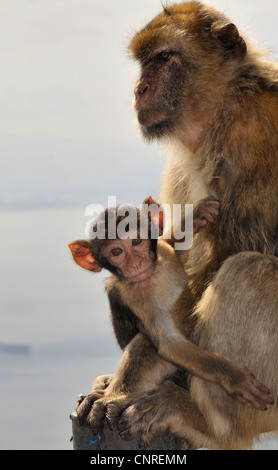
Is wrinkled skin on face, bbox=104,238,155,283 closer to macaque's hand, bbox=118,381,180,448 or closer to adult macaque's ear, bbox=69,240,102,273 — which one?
adult macaque's ear, bbox=69,240,102,273

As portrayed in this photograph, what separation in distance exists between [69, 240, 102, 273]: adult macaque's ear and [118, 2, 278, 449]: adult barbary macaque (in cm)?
50

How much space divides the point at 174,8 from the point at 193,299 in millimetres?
1623

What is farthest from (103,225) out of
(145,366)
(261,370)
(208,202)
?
(261,370)

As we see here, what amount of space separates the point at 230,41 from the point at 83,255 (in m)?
1.35

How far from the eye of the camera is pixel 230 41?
3.58 metres

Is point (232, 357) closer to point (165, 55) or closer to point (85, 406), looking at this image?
point (85, 406)

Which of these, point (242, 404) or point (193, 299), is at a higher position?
point (193, 299)

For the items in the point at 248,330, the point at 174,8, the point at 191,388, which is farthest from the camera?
the point at 174,8

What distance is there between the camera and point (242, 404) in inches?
127

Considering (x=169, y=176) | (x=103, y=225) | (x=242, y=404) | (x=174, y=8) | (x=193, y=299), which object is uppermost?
(x=174, y=8)

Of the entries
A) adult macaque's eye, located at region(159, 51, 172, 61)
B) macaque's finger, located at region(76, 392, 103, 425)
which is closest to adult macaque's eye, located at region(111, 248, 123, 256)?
macaque's finger, located at region(76, 392, 103, 425)

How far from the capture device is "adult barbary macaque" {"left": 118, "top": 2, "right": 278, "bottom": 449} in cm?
316

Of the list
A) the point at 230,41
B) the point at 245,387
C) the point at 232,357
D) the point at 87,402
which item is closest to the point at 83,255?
the point at 87,402
